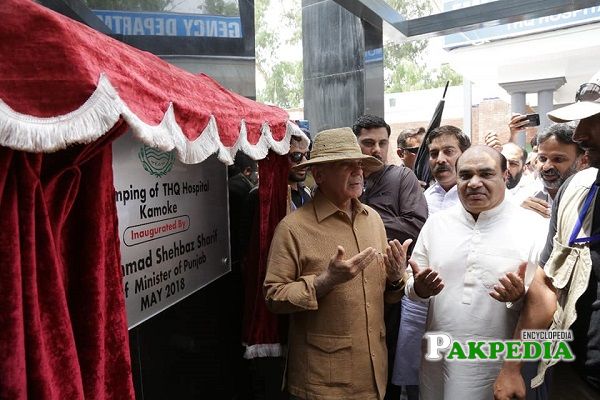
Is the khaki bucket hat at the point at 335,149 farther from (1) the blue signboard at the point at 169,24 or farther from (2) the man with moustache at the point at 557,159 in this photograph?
(2) the man with moustache at the point at 557,159

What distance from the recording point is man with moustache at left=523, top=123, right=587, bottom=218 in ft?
10.8

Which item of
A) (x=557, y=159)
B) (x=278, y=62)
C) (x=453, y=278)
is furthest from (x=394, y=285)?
(x=278, y=62)

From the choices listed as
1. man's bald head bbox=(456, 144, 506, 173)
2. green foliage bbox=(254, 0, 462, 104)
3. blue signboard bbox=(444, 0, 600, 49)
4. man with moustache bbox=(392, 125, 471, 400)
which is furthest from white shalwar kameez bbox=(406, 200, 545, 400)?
green foliage bbox=(254, 0, 462, 104)

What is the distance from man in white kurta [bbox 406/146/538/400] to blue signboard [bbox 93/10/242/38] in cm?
193

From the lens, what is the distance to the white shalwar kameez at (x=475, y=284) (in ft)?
7.67

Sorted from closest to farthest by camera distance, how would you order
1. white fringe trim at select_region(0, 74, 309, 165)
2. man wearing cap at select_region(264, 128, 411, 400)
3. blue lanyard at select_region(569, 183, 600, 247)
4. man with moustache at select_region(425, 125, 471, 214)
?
white fringe trim at select_region(0, 74, 309, 165) → blue lanyard at select_region(569, 183, 600, 247) → man wearing cap at select_region(264, 128, 411, 400) → man with moustache at select_region(425, 125, 471, 214)

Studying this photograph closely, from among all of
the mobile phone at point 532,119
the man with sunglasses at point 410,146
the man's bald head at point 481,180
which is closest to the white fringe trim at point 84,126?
the man's bald head at point 481,180

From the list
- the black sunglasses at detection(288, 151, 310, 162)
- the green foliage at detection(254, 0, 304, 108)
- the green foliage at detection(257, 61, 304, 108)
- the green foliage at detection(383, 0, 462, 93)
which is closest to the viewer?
the black sunglasses at detection(288, 151, 310, 162)

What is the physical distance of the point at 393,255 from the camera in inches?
95.7

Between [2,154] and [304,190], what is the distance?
2.62 meters

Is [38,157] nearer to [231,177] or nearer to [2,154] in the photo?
[2,154]

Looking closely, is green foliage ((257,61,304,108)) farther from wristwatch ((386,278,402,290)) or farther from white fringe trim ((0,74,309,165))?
white fringe trim ((0,74,309,165))

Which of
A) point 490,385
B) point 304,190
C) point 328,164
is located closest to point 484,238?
point 490,385

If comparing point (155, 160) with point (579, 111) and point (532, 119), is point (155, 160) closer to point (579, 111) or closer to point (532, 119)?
point (579, 111)
